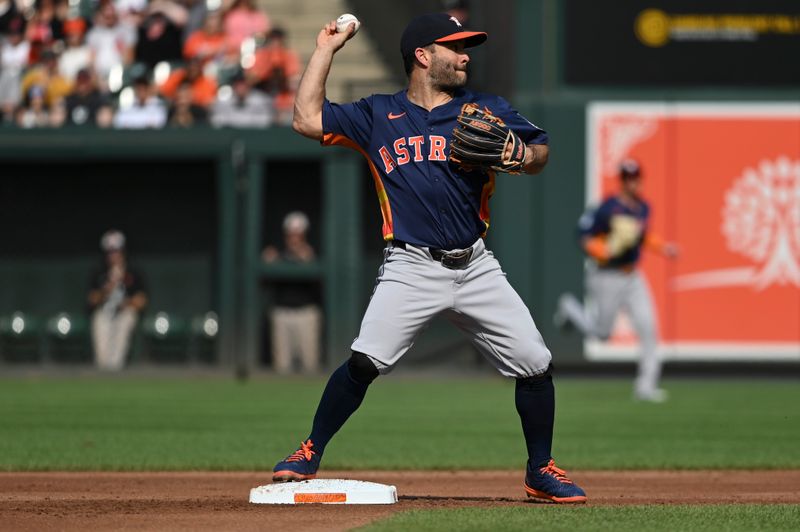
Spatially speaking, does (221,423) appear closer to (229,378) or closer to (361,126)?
(361,126)

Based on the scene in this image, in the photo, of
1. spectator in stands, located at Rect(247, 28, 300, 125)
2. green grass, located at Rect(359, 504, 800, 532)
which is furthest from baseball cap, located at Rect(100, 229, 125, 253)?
green grass, located at Rect(359, 504, 800, 532)

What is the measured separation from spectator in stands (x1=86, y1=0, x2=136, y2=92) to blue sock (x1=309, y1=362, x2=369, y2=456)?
14147mm

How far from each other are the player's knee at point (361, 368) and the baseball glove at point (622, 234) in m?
7.64

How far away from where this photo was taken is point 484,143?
19.0 feet

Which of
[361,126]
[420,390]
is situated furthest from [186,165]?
[361,126]

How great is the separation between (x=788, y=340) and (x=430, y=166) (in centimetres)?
1264

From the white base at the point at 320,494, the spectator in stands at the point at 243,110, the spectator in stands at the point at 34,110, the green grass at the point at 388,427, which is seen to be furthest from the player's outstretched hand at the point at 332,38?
the spectator in stands at the point at 34,110

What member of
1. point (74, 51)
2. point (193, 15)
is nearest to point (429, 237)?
point (193, 15)

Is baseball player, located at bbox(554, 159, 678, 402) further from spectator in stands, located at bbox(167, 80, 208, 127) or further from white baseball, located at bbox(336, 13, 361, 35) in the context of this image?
white baseball, located at bbox(336, 13, 361, 35)

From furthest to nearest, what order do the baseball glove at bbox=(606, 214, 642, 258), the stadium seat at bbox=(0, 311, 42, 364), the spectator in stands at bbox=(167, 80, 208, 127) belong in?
1. the stadium seat at bbox=(0, 311, 42, 364)
2. the spectator in stands at bbox=(167, 80, 208, 127)
3. the baseball glove at bbox=(606, 214, 642, 258)

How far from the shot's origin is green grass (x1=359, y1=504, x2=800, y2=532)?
517 cm

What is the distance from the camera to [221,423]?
11.2 metres

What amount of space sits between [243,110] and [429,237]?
13065mm

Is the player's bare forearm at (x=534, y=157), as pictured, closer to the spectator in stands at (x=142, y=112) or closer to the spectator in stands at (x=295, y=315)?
the spectator in stands at (x=295, y=315)
